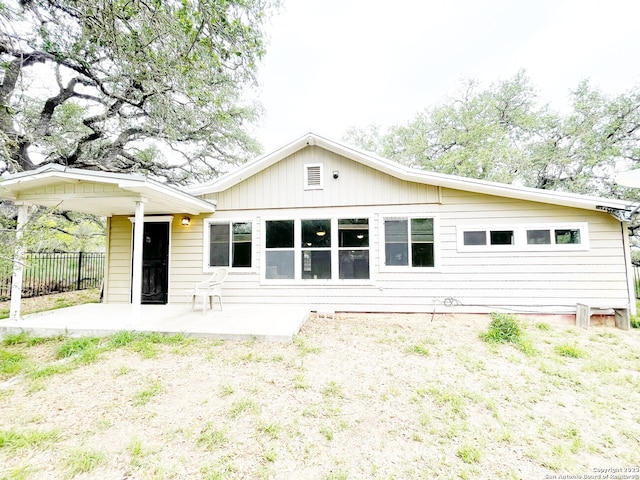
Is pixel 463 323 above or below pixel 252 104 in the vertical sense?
A: below

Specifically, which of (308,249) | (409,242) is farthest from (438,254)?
(308,249)

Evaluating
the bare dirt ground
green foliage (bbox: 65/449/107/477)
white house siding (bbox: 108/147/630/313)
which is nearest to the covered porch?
white house siding (bbox: 108/147/630/313)

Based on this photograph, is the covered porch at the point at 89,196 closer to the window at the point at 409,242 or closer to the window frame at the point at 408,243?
the window frame at the point at 408,243

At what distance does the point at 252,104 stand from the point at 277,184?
507cm

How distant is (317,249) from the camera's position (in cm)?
643

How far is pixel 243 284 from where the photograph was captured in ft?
21.4

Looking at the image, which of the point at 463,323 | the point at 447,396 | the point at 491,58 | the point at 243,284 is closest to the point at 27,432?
the point at 447,396

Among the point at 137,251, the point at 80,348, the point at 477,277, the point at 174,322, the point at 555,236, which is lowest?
the point at 80,348

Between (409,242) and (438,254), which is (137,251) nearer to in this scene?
(409,242)

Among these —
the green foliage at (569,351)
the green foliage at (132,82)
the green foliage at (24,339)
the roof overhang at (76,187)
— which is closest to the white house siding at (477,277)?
the green foliage at (569,351)

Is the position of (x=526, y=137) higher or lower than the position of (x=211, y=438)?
higher

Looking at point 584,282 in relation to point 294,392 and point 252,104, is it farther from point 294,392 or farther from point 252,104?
point 252,104

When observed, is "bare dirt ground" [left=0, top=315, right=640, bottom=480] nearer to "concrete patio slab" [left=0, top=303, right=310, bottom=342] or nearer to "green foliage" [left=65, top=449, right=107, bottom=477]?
"green foliage" [left=65, top=449, right=107, bottom=477]

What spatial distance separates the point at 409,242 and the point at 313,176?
2638mm
